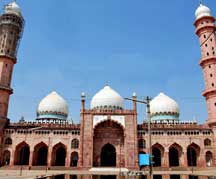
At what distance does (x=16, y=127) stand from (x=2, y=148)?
376cm

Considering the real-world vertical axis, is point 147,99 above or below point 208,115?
below

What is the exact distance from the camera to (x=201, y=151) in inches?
Result: 1479

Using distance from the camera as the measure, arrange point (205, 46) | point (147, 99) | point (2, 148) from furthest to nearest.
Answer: point (205, 46), point (2, 148), point (147, 99)

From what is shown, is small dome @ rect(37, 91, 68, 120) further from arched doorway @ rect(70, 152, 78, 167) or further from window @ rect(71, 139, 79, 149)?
arched doorway @ rect(70, 152, 78, 167)

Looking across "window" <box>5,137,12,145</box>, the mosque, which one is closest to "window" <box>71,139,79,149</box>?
the mosque

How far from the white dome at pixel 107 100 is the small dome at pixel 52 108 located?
6128 millimetres

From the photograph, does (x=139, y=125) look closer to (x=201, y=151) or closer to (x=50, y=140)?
(x=201, y=151)

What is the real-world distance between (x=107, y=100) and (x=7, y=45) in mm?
19448

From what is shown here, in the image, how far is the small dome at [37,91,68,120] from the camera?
146 ft

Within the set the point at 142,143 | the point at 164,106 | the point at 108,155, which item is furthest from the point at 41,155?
the point at 164,106

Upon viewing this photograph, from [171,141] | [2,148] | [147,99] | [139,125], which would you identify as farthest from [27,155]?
[147,99]

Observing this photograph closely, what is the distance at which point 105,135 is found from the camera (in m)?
39.4

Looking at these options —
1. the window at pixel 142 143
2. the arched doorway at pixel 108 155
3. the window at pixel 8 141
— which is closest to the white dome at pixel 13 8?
the window at pixel 8 141

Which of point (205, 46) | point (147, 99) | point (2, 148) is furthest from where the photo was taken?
point (205, 46)
